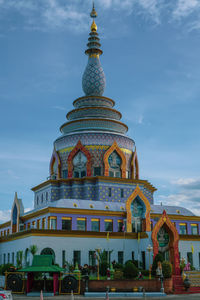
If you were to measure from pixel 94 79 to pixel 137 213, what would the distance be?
26.0 meters

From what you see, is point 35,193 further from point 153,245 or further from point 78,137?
point 153,245

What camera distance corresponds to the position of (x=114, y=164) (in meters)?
60.4

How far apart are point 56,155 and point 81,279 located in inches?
1170

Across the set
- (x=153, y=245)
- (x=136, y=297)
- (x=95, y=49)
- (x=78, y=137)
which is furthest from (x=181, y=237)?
(x=95, y=49)

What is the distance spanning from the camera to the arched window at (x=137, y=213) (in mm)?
51344

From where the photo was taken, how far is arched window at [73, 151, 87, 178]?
60000mm

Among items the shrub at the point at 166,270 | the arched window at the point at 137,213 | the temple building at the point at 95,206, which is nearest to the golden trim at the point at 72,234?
the temple building at the point at 95,206

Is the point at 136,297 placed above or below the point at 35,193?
below

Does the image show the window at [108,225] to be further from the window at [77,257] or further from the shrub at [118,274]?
the shrub at [118,274]

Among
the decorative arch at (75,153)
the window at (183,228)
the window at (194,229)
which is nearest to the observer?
the window at (183,228)

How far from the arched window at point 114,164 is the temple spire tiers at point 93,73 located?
→ 41.2ft

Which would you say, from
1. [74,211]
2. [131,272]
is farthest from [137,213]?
[131,272]

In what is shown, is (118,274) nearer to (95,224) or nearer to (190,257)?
(95,224)

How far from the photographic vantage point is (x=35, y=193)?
213 ft
